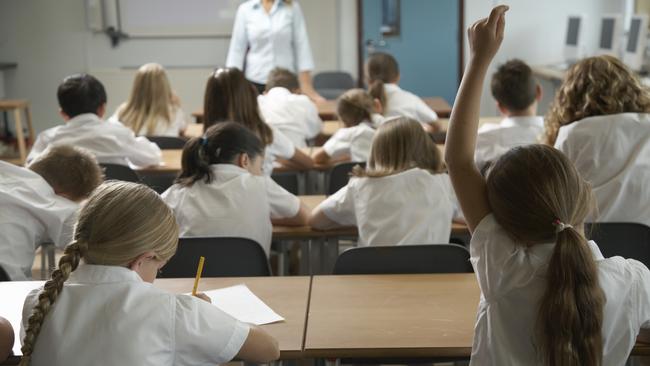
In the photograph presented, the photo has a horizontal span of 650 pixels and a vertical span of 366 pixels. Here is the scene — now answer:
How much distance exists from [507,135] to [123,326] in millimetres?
2677

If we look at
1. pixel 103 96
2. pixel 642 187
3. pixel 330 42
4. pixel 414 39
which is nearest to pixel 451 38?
pixel 414 39

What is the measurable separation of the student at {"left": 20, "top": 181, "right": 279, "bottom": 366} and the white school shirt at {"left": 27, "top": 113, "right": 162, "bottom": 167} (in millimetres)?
2526

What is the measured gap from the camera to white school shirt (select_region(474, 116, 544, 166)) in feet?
12.7

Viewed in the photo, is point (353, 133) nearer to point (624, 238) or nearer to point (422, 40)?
point (624, 238)

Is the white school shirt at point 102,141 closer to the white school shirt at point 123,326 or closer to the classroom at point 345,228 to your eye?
the classroom at point 345,228

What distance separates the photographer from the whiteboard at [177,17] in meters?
8.20

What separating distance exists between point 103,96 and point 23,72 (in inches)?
187

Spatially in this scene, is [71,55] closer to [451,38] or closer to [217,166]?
[451,38]

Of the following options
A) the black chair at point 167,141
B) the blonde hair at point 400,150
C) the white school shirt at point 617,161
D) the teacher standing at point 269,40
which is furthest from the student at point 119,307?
the teacher standing at point 269,40

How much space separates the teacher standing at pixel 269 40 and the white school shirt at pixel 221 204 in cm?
392

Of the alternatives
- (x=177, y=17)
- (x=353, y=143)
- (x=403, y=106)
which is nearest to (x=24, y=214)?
(x=353, y=143)

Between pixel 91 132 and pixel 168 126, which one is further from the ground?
pixel 91 132

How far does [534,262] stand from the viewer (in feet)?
5.48

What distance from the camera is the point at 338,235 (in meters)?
3.21
